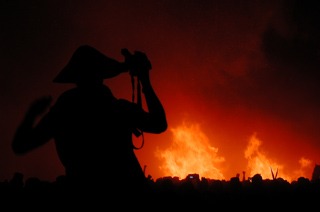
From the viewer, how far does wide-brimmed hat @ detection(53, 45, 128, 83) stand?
186 cm

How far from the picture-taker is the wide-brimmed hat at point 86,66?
6.09 feet

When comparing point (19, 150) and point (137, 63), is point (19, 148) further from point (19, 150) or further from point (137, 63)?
point (137, 63)

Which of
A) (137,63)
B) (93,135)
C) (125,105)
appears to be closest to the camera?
(93,135)

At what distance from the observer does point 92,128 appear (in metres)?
1.65

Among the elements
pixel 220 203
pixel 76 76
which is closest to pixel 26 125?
pixel 76 76

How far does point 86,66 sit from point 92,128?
58cm

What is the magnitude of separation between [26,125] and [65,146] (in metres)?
0.39

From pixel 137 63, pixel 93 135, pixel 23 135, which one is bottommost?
pixel 23 135

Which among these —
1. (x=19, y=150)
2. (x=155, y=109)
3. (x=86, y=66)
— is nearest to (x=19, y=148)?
(x=19, y=150)

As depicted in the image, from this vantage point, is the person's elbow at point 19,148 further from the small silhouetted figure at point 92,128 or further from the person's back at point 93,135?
the person's back at point 93,135

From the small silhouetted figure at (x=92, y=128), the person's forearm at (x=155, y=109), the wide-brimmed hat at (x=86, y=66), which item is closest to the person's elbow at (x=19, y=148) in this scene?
the small silhouetted figure at (x=92, y=128)

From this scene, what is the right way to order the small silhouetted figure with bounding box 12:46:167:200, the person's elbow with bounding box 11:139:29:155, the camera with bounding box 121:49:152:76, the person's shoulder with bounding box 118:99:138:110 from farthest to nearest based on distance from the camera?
the camera with bounding box 121:49:152:76, the person's shoulder with bounding box 118:99:138:110, the person's elbow with bounding box 11:139:29:155, the small silhouetted figure with bounding box 12:46:167:200

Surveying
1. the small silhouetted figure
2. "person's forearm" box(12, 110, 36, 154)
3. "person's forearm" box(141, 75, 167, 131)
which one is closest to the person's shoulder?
the small silhouetted figure

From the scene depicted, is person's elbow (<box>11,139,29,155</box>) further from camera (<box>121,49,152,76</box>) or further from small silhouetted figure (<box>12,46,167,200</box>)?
camera (<box>121,49,152,76</box>)
